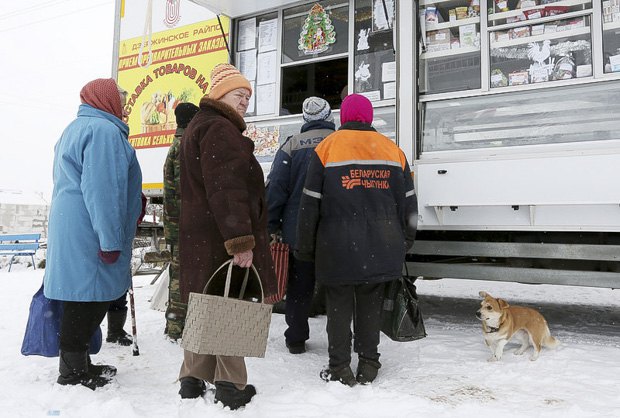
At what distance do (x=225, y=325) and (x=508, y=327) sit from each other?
1.97 meters

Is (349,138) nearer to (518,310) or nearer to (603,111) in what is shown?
(518,310)

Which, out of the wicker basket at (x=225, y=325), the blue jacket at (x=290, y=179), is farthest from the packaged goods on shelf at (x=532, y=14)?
the wicker basket at (x=225, y=325)

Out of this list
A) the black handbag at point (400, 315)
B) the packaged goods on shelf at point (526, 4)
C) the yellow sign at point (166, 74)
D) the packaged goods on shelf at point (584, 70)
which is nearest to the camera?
the black handbag at point (400, 315)

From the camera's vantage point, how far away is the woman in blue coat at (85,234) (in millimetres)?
2373

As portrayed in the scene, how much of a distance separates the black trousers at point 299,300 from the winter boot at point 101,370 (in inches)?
44.9

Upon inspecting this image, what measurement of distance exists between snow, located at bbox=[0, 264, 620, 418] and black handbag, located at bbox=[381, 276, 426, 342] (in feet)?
0.76

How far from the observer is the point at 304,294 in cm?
332

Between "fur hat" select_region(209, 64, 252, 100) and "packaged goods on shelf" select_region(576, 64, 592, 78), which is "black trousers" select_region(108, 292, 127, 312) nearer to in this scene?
"fur hat" select_region(209, 64, 252, 100)

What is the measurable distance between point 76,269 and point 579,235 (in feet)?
11.1

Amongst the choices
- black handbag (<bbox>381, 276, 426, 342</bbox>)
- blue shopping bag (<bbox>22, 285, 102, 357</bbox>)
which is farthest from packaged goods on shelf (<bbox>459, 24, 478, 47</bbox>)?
blue shopping bag (<bbox>22, 285, 102, 357</bbox>)

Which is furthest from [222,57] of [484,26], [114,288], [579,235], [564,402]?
[564,402]

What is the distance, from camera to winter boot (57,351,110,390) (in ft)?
8.00

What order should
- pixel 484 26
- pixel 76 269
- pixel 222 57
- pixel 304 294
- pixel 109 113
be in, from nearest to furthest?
pixel 76 269 < pixel 109 113 < pixel 304 294 < pixel 484 26 < pixel 222 57

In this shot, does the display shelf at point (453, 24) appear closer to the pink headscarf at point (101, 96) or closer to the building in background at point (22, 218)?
the pink headscarf at point (101, 96)
